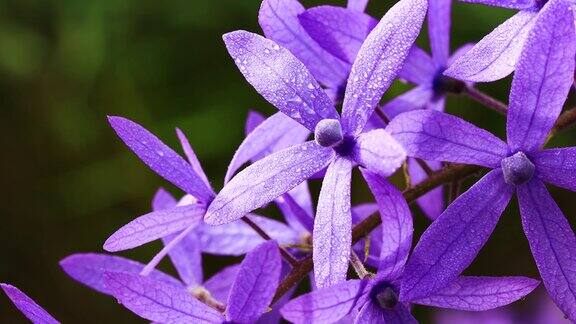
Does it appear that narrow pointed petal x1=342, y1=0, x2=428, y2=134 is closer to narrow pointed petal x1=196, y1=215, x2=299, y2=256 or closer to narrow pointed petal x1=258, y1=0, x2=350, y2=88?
narrow pointed petal x1=258, y1=0, x2=350, y2=88

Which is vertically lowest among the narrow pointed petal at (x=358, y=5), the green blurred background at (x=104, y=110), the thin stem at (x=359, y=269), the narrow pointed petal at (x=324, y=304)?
the green blurred background at (x=104, y=110)

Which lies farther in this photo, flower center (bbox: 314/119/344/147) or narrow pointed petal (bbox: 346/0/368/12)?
narrow pointed petal (bbox: 346/0/368/12)

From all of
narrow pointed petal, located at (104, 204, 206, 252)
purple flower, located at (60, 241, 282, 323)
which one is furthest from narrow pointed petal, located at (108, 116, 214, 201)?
purple flower, located at (60, 241, 282, 323)

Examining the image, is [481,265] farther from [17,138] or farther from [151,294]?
[151,294]

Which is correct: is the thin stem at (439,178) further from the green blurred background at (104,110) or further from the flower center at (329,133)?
the green blurred background at (104,110)

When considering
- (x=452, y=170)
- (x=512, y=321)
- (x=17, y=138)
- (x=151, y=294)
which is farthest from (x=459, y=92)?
(x=17, y=138)

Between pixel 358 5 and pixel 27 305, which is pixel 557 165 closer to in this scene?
pixel 358 5

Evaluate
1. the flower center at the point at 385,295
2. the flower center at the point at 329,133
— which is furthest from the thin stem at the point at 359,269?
the flower center at the point at 329,133
